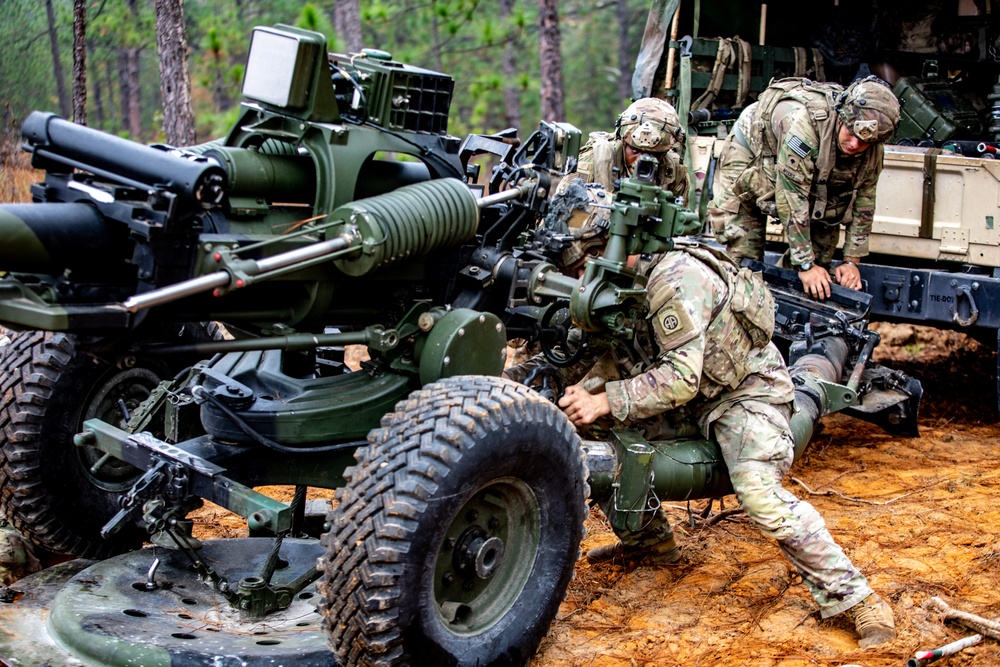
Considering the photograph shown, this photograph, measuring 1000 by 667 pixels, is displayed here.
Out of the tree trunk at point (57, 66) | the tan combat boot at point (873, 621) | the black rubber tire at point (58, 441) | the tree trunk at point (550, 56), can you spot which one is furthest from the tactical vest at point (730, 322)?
the tree trunk at point (550, 56)

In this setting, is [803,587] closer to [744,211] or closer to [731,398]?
[731,398]

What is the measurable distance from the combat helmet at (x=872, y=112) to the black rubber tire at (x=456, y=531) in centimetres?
407

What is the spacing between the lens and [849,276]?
778 centimetres

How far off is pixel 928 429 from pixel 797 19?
13.7ft

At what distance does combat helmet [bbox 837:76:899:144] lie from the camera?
7172 millimetres

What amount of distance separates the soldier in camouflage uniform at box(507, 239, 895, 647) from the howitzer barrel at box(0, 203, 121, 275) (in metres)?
1.99

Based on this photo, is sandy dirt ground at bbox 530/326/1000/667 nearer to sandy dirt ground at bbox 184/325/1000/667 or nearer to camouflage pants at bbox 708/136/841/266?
sandy dirt ground at bbox 184/325/1000/667

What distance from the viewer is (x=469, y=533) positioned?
3947mm

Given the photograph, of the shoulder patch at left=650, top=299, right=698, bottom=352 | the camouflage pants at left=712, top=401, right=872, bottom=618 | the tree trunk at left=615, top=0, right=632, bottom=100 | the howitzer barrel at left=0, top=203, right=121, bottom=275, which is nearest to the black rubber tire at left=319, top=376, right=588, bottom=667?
the shoulder patch at left=650, top=299, right=698, bottom=352

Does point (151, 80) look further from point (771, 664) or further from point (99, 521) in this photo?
point (771, 664)

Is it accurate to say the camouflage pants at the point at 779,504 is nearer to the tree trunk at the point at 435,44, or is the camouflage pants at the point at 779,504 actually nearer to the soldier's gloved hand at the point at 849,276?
the soldier's gloved hand at the point at 849,276

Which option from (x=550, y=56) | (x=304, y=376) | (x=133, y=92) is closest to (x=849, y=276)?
(x=304, y=376)

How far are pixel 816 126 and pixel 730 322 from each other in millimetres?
3239

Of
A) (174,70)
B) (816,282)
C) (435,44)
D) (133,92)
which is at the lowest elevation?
(816,282)
